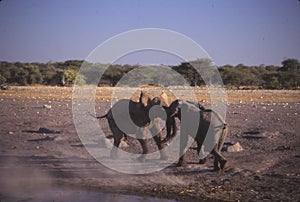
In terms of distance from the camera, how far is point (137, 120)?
1131cm

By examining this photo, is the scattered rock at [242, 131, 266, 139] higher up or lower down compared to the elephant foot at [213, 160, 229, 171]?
higher up

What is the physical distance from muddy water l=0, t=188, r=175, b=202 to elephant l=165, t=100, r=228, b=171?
2.12m

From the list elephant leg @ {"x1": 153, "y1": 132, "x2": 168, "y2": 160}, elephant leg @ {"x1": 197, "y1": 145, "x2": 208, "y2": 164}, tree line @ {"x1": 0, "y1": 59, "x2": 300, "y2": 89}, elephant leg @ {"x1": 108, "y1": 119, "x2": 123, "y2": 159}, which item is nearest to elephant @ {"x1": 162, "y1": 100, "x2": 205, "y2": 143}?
elephant leg @ {"x1": 153, "y1": 132, "x2": 168, "y2": 160}

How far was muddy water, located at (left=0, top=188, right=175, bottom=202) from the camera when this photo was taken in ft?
26.8

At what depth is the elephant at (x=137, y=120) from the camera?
1116 cm

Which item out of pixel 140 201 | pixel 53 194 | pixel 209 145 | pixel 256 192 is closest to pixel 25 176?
pixel 53 194

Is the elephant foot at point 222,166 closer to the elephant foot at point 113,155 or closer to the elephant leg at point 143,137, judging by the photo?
the elephant leg at point 143,137

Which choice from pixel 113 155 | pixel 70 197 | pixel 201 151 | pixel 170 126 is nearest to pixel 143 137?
pixel 170 126

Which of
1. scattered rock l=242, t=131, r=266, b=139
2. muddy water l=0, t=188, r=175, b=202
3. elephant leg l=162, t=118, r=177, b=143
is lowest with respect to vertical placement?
muddy water l=0, t=188, r=175, b=202

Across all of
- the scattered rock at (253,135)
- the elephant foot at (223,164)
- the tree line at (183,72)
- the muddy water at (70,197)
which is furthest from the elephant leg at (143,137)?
the tree line at (183,72)

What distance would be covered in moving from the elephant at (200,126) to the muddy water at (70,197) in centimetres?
212

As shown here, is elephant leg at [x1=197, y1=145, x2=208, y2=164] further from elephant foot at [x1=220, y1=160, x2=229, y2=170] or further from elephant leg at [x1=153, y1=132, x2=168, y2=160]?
elephant leg at [x1=153, y1=132, x2=168, y2=160]

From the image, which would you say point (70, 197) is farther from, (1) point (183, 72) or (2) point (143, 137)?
(1) point (183, 72)

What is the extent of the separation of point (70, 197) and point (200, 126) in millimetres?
3228
